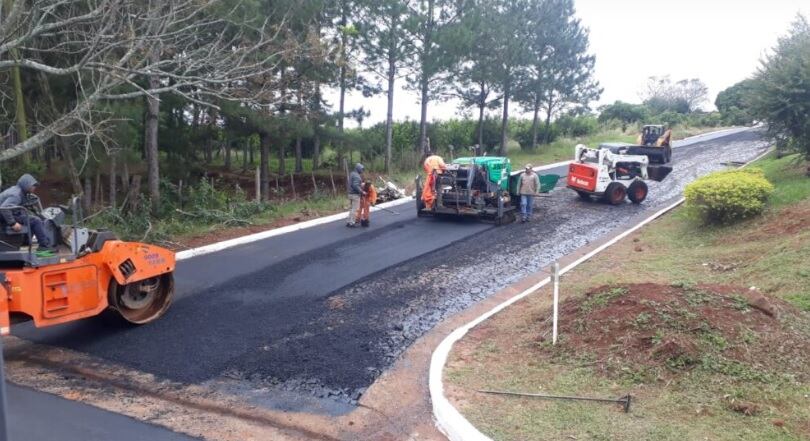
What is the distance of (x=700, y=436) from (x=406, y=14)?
2172cm

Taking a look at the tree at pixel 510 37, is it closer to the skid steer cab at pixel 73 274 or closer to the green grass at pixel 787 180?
the green grass at pixel 787 180

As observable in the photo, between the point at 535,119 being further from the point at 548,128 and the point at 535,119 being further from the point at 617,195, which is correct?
the point at 617,195

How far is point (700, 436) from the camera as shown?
17.7 feet

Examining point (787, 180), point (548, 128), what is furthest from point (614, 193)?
point (548, 128)

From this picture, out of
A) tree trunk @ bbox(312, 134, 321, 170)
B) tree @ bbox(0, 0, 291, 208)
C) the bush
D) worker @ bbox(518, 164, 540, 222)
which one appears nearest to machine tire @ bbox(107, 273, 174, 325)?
tree @ bbox(0, 0, 291, 208)

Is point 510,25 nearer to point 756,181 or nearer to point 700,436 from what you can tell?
point 756,181

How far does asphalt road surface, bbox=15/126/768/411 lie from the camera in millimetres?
7504

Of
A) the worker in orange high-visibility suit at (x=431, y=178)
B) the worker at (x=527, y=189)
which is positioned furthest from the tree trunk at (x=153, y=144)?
the worker at (x=527, y=189)

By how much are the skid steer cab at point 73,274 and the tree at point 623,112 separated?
45062 mm

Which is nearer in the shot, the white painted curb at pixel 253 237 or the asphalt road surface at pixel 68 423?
the asphalt road surface at pixel 68 423

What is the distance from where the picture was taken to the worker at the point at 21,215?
7668 mm

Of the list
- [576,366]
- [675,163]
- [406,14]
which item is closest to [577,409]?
[576,366]

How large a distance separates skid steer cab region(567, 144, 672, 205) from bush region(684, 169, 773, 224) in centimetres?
485

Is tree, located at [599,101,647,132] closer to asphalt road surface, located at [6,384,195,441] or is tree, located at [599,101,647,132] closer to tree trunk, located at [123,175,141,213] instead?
tree trunk, located at [123,175,141,213]
